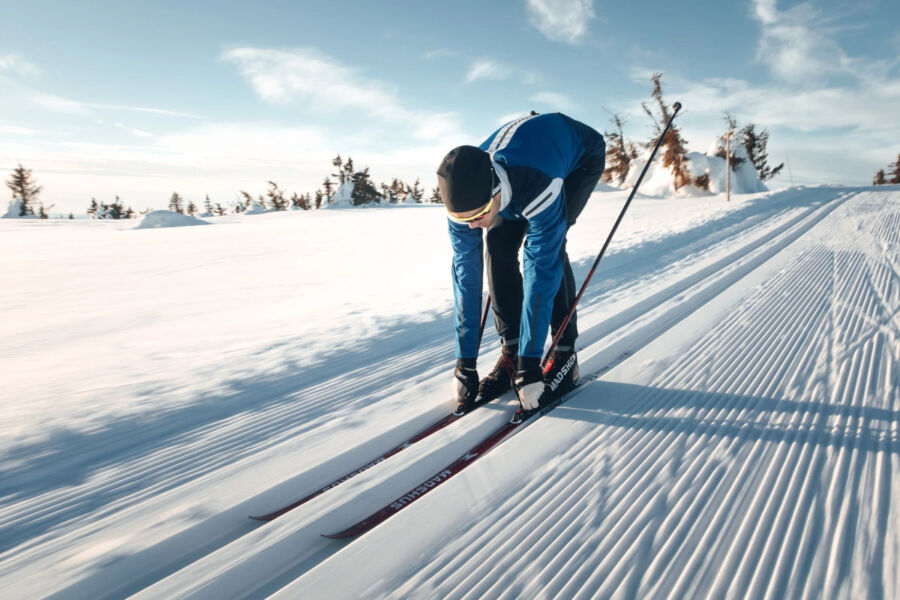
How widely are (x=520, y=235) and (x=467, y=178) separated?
2.00 ft

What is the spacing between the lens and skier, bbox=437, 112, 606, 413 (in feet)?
4.99

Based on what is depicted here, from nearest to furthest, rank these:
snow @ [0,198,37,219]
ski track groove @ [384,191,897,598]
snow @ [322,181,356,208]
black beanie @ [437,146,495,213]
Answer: ski track groove @ [384,191,897,598] → black beanie @ [437,146,495,213] → snow @ [0,198,37,219] → snow @ [322,181,356,208]

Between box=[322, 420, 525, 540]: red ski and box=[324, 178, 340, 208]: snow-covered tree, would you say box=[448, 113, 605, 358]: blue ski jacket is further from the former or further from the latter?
box=[324, 178, 340, 208]: snow-covered tree

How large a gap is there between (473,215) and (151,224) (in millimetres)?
15485

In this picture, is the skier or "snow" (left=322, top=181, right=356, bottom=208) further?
"snow" (left=322, top=181, right=356, bottom=208)

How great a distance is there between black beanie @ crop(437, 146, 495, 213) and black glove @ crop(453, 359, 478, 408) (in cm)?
75

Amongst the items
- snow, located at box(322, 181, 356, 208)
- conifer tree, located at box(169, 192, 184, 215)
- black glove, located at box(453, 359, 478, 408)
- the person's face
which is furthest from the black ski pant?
conifer tree, located at box(169, 192, 184, 215)

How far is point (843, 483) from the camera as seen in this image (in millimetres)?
1248

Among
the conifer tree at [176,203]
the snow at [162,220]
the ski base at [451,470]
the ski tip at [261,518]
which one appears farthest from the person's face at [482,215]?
the conifer tree at [176,203]

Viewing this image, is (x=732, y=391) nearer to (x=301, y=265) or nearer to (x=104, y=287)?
(x=301, y=265)

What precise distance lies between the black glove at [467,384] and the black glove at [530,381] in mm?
248

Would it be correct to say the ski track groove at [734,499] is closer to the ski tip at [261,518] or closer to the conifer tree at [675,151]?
the ski tip at [261,518]

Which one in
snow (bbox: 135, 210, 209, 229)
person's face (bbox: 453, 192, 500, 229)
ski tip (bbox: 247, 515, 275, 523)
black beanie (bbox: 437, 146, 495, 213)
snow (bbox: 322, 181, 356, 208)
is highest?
snow (bbox: 322, 181, 356, 208)

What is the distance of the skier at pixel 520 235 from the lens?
152cm
